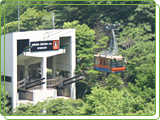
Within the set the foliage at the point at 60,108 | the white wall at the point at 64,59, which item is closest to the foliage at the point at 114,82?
the white wall at the point at 64,59

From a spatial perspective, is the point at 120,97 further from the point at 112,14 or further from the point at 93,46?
the point at 112,14

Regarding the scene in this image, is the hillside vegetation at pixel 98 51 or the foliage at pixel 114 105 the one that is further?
the hillside vegetation at pixel 98 51

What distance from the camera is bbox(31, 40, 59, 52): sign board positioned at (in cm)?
2627

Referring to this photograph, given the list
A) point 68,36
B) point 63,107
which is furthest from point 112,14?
point 63,107

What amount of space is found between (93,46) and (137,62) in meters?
4.15

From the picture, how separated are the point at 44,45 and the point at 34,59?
163 cm

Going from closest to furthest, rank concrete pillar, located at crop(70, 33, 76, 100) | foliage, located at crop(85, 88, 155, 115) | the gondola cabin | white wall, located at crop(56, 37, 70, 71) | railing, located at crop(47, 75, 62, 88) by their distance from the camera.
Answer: foliage, located at crop(85, 88, 155, 115), the gondola cabin, railing, located at crop(47, 75, 62, 88), concrete pillar, located at crop(70, 33, 76, 100), white wall, located at crop(56, 37, 70, 71)

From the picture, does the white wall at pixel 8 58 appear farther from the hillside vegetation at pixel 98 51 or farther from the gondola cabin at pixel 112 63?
the gondola cabin at pixel 112 63

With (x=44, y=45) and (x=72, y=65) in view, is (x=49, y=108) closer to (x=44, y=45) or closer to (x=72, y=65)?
(x=44, y=45)

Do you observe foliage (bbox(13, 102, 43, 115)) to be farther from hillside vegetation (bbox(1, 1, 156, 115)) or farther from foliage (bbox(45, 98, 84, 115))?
foliage (bbox(45, 98, 84, 115))

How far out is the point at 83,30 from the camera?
3228cm

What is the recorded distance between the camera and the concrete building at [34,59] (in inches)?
1006

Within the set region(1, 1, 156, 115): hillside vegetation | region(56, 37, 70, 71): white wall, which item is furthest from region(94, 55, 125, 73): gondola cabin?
region(56, 37, 70, 71): white wall

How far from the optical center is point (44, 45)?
88.4 ft
